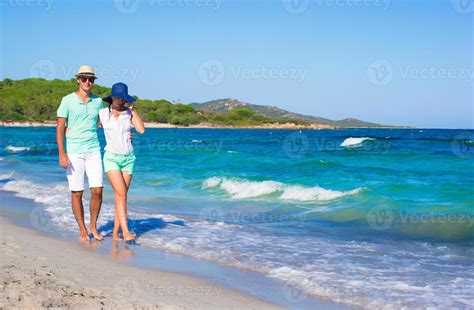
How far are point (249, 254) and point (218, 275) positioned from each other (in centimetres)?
100

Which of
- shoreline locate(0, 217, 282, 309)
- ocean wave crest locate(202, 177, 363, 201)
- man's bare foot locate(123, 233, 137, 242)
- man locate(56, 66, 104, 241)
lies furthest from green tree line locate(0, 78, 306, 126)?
shoreline locate(0, 217, 282, 309)

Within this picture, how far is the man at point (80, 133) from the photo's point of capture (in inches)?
263

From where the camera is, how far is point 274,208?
11594 millimetres

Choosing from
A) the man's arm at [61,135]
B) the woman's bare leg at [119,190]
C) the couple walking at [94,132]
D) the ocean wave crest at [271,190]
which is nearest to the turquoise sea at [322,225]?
the ocean wave crest at [271,190]

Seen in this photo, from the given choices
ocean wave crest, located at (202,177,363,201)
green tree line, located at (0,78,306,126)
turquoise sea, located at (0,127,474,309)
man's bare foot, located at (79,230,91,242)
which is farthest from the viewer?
green tree line, located at (0,78,306,126)

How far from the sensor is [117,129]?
678 cm

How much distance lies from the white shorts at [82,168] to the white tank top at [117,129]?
243 mm

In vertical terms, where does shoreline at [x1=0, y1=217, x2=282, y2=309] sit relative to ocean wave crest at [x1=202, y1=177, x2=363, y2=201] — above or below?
above

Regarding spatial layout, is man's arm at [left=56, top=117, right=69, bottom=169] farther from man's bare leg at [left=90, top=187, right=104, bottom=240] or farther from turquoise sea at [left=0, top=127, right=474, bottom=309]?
turquoise sea at [left=0, top=127, right=474, bottom=309]

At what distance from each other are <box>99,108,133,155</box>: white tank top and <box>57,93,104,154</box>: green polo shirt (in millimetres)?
118

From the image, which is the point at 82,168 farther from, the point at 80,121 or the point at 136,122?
the point at 136,122

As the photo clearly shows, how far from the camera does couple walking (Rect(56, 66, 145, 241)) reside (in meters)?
6.68

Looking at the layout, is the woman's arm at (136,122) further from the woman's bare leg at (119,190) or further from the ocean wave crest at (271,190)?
the ocean wave crest at (271,190)

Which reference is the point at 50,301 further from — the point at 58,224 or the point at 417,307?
the point at 58,224
